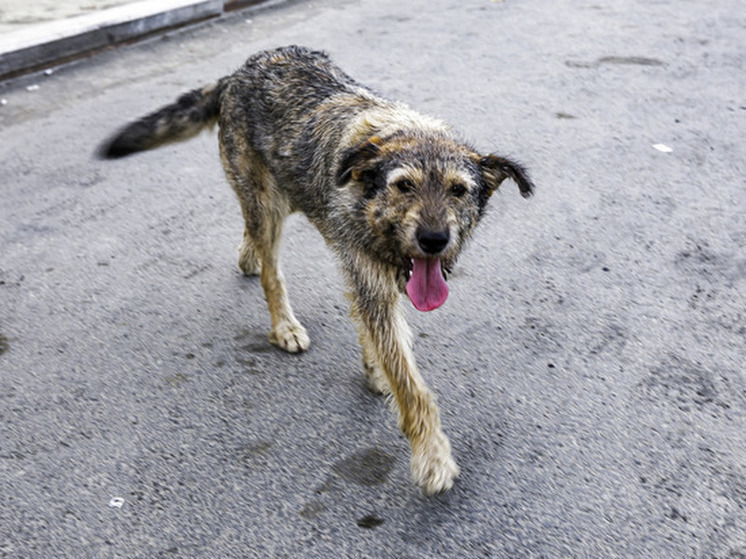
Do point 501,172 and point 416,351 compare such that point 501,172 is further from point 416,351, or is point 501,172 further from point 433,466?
point 433,466

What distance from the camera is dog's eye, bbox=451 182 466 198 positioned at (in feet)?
11.0

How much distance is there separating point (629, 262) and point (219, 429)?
2.88 m

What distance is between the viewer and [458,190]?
3.38 m

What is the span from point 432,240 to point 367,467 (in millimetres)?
1077

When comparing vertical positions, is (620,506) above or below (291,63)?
below

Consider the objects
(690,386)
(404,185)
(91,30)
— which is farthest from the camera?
Answer: (91,30)

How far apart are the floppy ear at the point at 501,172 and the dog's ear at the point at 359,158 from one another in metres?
0.49

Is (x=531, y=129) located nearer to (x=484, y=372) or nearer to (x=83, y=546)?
(x=484, y=372)

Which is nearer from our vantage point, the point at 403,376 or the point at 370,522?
the point at 370,522

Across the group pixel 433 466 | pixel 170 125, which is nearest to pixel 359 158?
pixel 433 466

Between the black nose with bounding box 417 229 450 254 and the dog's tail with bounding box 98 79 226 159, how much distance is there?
209cm

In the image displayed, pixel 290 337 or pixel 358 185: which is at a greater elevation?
pixel 358 185

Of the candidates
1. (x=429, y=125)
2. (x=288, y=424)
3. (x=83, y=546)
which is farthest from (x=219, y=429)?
(x=429, y=125)

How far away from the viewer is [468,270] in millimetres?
5078
